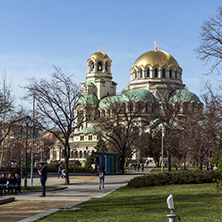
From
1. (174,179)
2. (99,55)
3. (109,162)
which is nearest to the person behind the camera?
(174,179)

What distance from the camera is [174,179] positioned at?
81.0 ft

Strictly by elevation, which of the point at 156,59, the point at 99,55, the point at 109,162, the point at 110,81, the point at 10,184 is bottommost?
the point at 10,184

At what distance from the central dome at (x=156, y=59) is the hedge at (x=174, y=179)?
74.9 metres

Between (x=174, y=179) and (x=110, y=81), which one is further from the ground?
(x=110, y=81)

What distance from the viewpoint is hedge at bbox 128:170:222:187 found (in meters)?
24.4

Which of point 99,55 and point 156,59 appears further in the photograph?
point 99,55

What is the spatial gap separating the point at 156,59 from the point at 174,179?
76.3 metres

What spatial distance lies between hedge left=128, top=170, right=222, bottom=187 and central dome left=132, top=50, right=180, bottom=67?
74.9 metres

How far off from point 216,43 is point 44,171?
10.8m

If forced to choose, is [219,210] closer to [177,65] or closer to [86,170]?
[86,170]

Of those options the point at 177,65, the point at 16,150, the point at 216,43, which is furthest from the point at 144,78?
the point at 216,43

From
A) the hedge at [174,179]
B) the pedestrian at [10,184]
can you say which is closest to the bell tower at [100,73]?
the hedge at [174,179]

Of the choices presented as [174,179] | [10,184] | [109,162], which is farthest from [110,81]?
[10,184]

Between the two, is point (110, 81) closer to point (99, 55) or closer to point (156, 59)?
point (99, 55)
